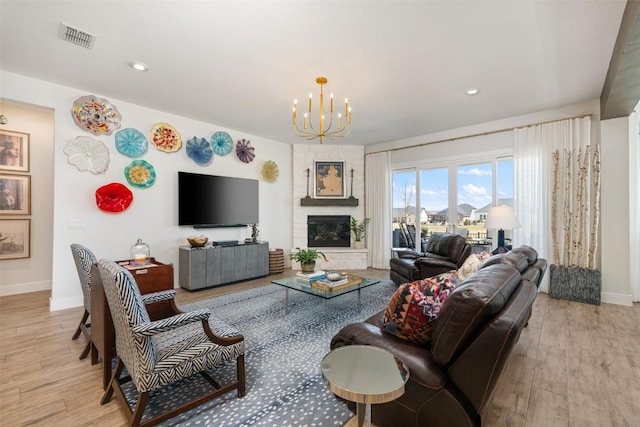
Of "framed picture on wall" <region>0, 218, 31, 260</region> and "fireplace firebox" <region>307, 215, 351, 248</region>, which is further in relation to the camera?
"fireplace firebox" <region>307, 215, 351, 248</region>

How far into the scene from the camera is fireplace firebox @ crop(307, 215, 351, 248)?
20.9 feet

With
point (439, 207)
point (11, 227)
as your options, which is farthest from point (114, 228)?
point (439, 207)

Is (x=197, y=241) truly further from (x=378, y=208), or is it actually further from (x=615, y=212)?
(x=615, y=212)

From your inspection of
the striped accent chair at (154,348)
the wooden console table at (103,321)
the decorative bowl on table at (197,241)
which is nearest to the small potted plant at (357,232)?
the decorative bowl on table at (197,241)

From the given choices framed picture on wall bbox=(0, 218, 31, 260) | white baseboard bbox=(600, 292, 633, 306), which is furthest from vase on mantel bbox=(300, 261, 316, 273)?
framed picture on wall bbox=(0, 218, 31, 260)

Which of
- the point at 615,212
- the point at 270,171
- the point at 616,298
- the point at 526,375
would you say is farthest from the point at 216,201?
the point at 616,298

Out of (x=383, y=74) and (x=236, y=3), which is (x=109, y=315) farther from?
(x=383, y=74)

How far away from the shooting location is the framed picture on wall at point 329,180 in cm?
636

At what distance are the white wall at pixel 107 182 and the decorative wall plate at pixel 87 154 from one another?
6cm

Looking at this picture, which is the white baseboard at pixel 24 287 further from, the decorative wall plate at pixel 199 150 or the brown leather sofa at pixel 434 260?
the brown leather sofa at pixel 434 260

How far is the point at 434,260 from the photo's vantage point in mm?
4168

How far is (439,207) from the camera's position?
5.57m

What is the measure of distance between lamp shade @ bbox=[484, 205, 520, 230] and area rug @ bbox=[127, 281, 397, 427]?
72.8 inches

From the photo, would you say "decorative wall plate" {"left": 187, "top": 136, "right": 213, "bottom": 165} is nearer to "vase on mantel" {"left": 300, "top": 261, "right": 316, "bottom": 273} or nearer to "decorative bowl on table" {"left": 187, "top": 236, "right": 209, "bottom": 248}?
"decorative bowl on table" {"left": 187, "top": 236, "right": 209, "bottom": 248}
